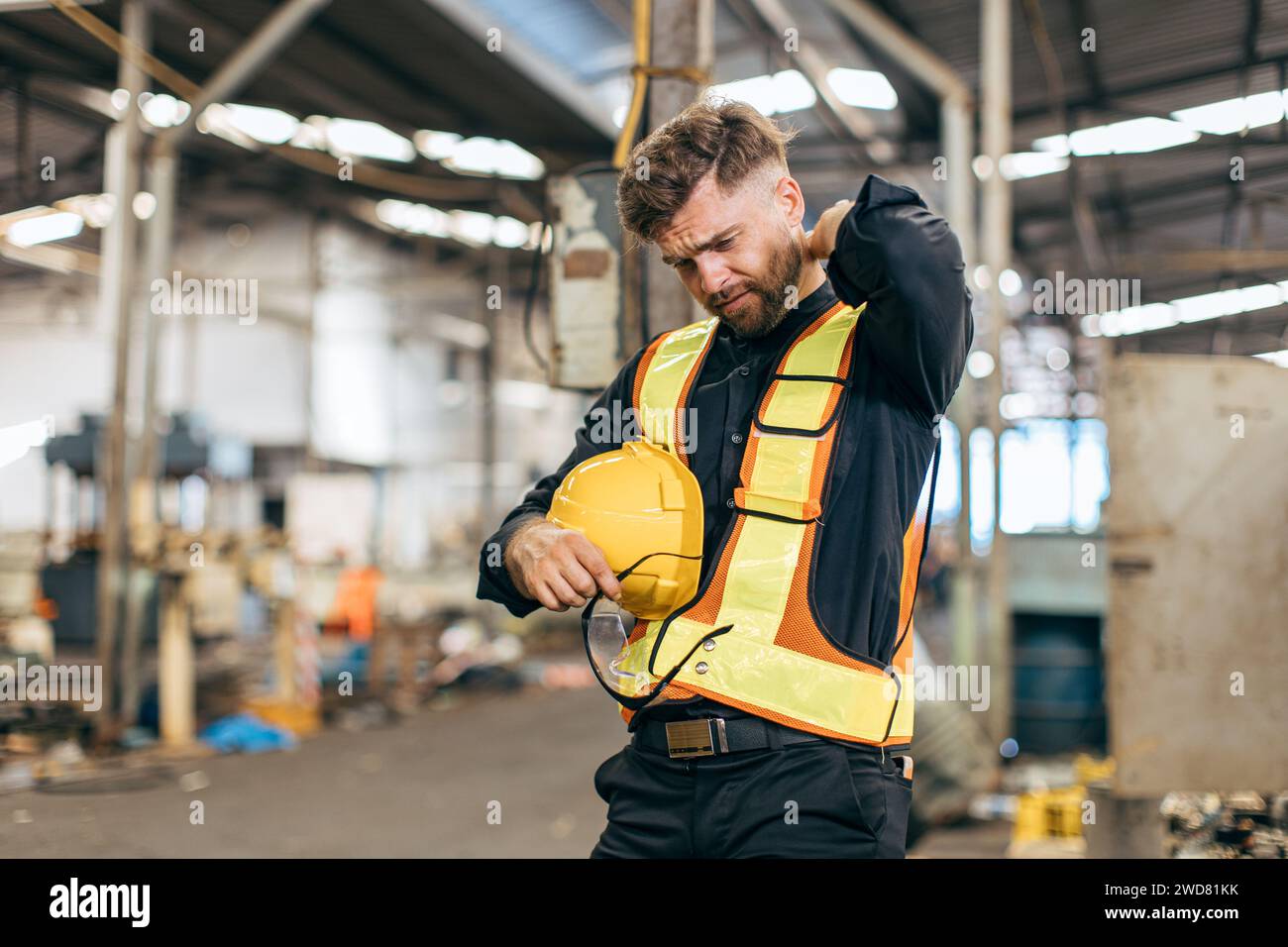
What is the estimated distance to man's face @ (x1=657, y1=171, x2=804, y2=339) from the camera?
1752 mm

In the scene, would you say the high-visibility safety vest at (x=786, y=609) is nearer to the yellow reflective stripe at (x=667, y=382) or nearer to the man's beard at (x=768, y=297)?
the man's beard at (x=768, y=297)

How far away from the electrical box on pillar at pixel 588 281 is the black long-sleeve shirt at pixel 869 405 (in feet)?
3.78

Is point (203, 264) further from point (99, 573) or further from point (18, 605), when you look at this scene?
point (99, 573)

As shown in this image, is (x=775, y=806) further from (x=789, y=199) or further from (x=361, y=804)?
(x=361, y=804)

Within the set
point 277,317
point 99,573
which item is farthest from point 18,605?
point 277,317

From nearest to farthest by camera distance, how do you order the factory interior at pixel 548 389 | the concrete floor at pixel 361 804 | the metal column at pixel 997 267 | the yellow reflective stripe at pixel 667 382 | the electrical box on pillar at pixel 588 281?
the yellow reflective stripe at pixel 667 382, the electrical box on pillar at pixel 588 281, the factory interior at pixel 548 389, the concrete floor at pixel 361 804, the metal column at pixel 997 267

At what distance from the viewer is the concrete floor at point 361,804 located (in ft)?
15.4

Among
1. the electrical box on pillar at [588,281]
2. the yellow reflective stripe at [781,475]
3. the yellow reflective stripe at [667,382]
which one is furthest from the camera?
the electrical box on pillar at [588,281]

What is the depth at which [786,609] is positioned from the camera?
1665 millimetres

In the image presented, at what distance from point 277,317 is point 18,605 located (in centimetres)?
792

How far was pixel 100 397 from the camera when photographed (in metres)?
17.4

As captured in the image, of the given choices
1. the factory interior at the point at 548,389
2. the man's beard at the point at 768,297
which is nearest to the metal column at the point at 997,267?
the factory interior at the point at 548,389

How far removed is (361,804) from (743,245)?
17.1 feet

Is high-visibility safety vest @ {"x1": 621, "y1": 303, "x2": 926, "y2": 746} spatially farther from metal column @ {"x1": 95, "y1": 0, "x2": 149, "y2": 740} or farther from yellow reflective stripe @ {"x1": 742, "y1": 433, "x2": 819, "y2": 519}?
metal column @ {"x1": 95, "y1": 0, "x2": 149, "y2": 740}
